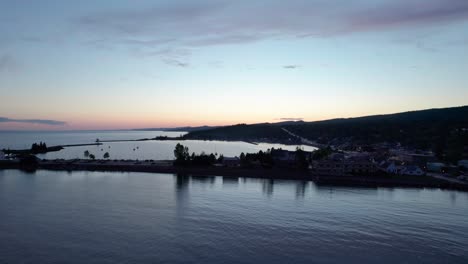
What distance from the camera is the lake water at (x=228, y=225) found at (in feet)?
38.4

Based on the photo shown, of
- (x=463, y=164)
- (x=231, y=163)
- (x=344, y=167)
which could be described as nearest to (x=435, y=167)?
(x=463, y=164)

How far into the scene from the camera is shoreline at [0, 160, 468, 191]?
1051 inches

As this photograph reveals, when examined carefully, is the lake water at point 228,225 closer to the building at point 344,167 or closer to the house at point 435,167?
the building at point 344,167

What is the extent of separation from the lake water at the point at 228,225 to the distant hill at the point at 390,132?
29367 millimetres

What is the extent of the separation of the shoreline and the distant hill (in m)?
18.7

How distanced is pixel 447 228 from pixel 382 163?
20.7 metres

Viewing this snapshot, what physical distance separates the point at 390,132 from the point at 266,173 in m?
54.5

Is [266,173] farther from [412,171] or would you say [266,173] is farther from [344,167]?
[412,171]

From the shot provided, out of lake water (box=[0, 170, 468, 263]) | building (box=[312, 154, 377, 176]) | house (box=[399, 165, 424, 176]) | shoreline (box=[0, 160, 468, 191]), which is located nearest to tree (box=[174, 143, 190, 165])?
shoreline (box=[0, 160, 468, 191])

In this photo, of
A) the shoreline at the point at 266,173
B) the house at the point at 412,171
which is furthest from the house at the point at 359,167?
the house at the point at 412,171

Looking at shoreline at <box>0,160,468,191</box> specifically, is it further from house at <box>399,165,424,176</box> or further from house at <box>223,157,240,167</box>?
house at <box>223,157,240,167</box>

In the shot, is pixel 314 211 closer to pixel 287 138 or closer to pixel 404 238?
pixel 404 238

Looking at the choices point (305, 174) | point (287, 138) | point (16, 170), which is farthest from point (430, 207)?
point (287, 138)

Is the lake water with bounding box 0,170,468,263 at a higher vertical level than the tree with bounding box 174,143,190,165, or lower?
lower
